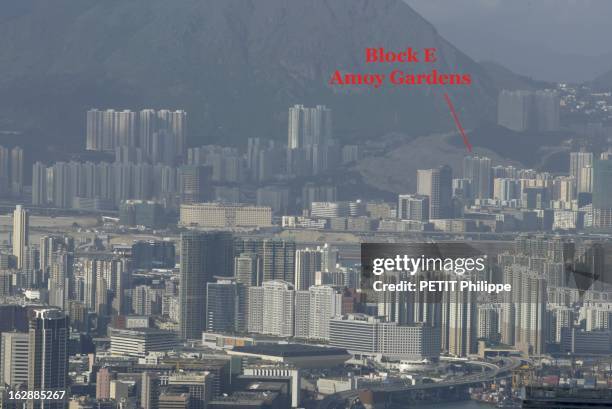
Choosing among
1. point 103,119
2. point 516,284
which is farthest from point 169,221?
point 516,284

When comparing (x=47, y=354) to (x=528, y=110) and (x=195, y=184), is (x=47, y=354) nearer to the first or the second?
(x=195, y=184)

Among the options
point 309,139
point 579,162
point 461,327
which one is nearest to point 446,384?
point 461,327

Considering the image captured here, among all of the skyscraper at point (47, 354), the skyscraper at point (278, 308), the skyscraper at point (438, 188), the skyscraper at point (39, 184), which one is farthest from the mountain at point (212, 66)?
the skyscraper at point (47, 354)

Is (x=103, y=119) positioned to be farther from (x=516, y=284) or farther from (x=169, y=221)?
(x=516, y=284)

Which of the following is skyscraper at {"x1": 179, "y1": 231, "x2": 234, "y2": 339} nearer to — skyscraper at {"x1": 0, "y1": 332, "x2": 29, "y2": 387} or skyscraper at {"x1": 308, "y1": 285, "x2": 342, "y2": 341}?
skyscraper at {"x1": 308, "y1": 285, "x2": 342, "y2": 341}

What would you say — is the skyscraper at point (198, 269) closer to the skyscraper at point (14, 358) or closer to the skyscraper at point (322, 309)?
→ the skyscraper at point (322, 309)

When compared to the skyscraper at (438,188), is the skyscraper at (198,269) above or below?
below
